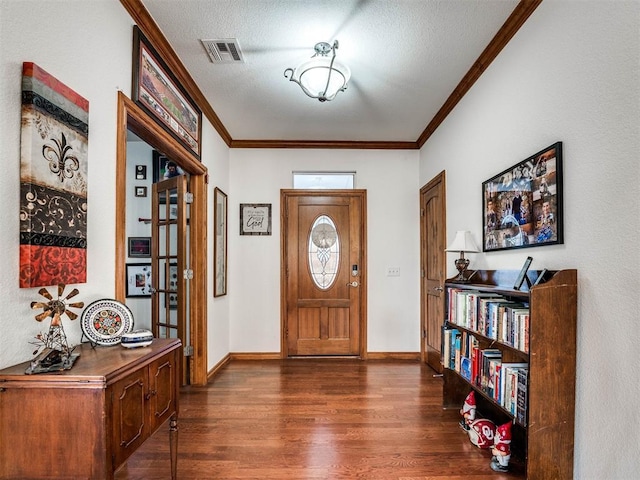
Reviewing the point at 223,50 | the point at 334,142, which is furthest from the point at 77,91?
the point at 334,142

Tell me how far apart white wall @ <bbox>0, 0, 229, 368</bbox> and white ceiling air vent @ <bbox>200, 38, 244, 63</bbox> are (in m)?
0.58


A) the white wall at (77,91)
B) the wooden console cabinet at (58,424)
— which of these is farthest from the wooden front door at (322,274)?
the wooden console cabinet at (58,424)

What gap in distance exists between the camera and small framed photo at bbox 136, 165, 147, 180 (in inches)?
179

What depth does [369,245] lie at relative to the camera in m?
4.87

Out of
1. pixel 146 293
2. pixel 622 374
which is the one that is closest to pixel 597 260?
pixel 622 374

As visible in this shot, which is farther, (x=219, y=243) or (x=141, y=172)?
(x=141, y=172)

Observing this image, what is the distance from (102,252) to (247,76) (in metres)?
1.94

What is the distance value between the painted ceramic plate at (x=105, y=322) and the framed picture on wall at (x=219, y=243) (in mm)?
2216

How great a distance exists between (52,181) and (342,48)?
2.08 metres

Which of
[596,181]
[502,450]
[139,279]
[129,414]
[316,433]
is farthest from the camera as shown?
[139,279]

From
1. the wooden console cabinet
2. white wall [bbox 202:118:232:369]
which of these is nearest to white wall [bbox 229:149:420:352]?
white wall [bbox 202:118:232:369]

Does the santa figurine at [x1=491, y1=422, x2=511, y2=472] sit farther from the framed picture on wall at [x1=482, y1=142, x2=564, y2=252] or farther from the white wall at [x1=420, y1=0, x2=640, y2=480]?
the framed picture on wall at [x1=482, y1=142, x2=564, y2=252]

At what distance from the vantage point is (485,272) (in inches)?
115

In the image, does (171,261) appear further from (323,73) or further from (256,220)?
(323,73)
